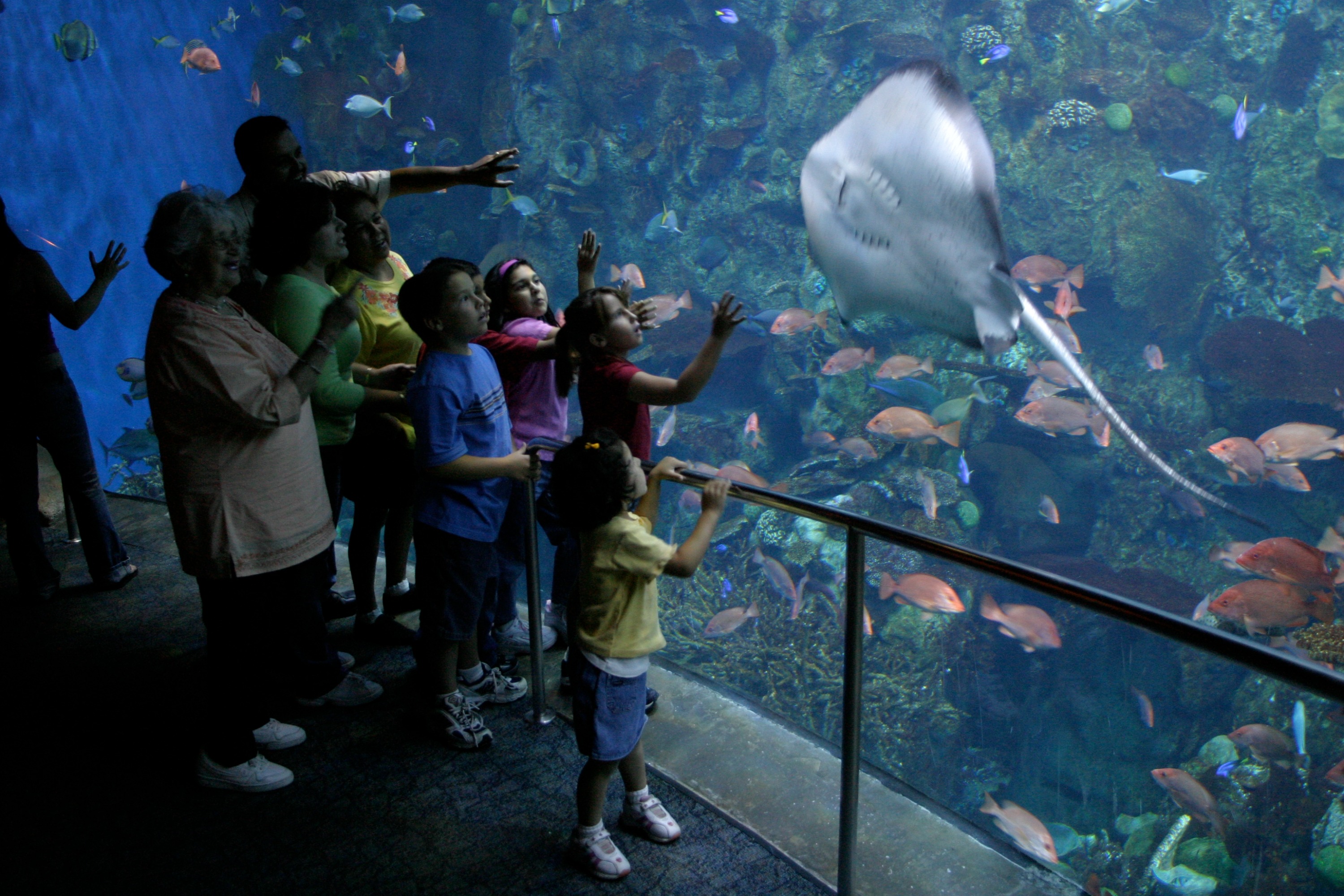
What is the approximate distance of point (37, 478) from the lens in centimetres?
269

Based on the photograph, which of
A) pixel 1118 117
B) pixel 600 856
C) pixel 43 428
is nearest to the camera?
pixel 600 856

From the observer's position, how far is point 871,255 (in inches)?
105

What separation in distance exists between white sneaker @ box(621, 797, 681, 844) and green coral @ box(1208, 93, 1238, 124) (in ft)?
46.2

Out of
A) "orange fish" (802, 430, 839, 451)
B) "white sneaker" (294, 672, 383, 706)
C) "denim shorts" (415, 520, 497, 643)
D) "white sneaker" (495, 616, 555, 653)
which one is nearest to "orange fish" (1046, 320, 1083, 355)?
"orange fish" (802, 430, 839, 451)

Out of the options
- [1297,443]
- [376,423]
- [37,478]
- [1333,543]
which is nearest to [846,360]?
[1297,443]

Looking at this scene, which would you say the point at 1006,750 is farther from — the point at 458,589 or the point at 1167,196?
the point at 1167,196

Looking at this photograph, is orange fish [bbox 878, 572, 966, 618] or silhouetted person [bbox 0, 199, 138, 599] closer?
silhouetted person [bbox 0, 199, 138, 599]

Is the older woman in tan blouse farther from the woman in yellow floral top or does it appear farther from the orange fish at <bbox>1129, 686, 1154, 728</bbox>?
the orange fish at <bbox>1129, 686, 1154, 728</bbox>

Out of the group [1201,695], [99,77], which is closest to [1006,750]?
[1201,695]

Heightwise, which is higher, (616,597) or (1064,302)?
(616,597)

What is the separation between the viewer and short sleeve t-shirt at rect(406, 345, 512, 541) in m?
1.68

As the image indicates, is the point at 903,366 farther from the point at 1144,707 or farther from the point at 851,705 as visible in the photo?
the point at 851,705

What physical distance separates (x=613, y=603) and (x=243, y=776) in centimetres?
101

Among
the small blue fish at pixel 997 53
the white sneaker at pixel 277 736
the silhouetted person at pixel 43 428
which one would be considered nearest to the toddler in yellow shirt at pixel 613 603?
the white sneaker at pixel 277 736
